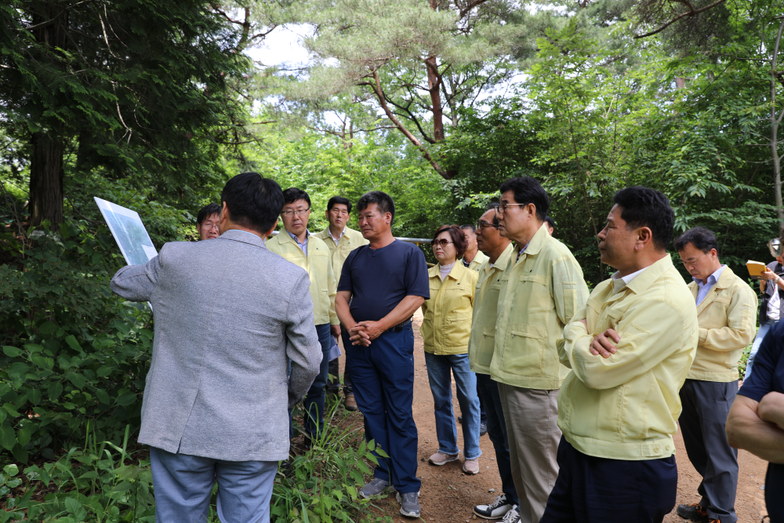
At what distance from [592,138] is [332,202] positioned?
6.77m

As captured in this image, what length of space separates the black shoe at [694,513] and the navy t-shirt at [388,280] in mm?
2193

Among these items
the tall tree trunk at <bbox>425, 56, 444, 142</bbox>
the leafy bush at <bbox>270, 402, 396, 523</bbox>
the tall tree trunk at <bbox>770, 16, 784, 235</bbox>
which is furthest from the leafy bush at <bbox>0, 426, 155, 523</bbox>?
the tall tree trunk at <bbox>425, 56, 444, 142</bbox>

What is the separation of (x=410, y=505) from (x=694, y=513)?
1.85 m

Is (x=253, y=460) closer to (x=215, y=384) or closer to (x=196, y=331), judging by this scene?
(x=215, y=384)

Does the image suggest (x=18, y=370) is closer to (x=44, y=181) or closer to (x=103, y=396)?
(x=103, y=396)

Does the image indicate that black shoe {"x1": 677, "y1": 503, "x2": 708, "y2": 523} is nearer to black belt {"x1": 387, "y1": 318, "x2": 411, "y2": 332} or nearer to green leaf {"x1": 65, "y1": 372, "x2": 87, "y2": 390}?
black belt {"x1": 387, "y1": 318, "x2": 411, "y2": 332}

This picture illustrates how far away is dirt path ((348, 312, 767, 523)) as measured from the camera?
10.6 ft

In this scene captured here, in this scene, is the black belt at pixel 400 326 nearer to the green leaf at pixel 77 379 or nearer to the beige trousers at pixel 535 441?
the beige trousers at pixel 535 441

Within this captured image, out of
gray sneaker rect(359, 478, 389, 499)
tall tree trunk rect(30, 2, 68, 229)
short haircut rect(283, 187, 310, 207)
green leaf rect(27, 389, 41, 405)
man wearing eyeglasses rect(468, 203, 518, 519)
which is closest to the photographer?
green leaf rect(27, 389, 41, 405)

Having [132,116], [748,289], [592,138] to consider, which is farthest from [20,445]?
[592,138]

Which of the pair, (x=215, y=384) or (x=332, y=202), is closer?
(x=215, y=384)

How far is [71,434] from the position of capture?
10.1 feet

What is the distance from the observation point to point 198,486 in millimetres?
1792

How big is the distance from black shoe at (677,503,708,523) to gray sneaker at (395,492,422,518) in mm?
1728
